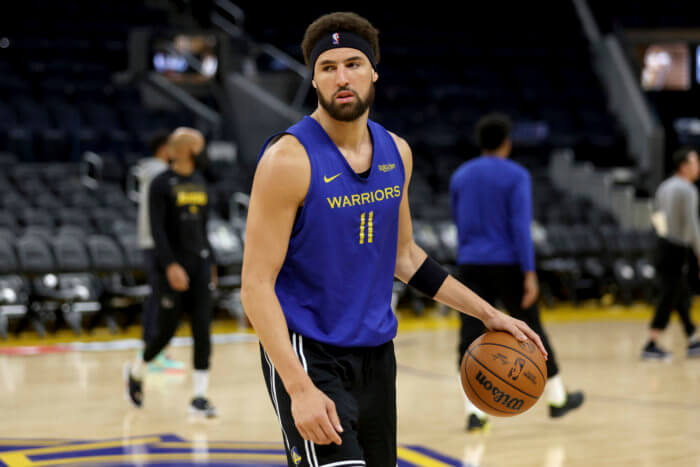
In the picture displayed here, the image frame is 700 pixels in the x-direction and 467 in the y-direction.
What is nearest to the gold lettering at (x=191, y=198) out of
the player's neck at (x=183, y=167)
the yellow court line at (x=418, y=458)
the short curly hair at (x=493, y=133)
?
the player's neck at (x=183, y=167)

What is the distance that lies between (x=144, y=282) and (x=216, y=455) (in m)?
5.92

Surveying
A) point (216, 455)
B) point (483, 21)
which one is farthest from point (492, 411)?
point (483, 21)

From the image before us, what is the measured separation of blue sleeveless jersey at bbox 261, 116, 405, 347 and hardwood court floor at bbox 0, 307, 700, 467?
2109 millimetres

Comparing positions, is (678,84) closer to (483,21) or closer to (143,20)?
(483,21)

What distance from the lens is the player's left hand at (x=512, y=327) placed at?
2.42 m

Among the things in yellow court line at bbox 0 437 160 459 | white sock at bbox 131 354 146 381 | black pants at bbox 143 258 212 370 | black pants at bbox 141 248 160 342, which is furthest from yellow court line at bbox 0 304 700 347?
yellow court line at bbox 0 437 160 459

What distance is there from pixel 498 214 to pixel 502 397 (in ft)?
7.70

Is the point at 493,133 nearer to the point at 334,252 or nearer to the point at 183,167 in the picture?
the point at 183,167

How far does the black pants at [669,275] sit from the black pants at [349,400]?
5472 mm

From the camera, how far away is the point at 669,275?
7352 mm

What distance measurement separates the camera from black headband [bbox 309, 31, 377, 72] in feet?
7.28

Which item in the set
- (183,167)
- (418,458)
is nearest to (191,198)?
(183,167)

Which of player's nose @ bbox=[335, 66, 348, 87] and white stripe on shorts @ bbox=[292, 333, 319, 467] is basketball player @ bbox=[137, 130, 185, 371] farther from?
player's nose @ bbox=[335, 66, 348, 87]

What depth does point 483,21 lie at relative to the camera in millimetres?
18562
